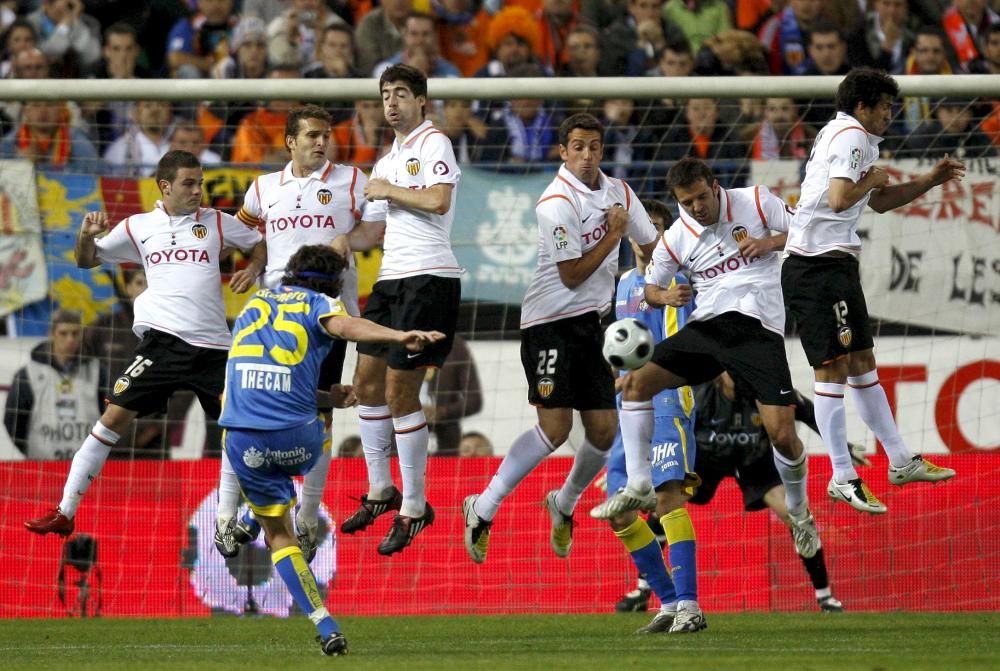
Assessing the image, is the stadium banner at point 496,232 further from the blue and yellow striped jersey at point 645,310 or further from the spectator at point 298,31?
the spectator at point 298,31

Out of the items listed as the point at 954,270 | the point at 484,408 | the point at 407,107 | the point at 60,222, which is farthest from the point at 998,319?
the point at 60,222

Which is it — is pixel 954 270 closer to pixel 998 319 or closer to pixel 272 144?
pixel 998 319

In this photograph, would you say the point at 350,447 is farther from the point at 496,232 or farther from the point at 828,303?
the point at 828,303

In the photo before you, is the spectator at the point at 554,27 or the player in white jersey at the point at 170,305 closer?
the player in white jersey at the point at 170,305

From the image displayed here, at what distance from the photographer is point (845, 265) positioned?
10.7 m

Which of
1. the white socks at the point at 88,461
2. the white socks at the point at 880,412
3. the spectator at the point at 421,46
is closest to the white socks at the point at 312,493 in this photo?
the white socks at the point at 88,461

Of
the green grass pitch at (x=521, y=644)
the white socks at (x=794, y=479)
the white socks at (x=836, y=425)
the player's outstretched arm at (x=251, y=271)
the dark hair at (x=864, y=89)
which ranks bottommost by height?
the green grass pitch at (x=521, y=644)

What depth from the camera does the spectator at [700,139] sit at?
47.2 feet

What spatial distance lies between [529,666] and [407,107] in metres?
3.86

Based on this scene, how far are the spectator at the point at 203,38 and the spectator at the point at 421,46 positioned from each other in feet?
5.92

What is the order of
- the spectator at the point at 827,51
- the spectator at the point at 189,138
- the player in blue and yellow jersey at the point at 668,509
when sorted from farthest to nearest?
1. the spectator at the point at 827,51
2. the spectator at the point at 189,138
3. the player in blue and yellow jersey at the point at 668,509

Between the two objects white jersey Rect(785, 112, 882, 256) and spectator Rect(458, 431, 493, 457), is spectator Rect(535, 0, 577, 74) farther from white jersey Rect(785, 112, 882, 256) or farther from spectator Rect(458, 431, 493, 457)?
white jersey Rect(785, 112, 882, 256)

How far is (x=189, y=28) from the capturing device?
17844 mm

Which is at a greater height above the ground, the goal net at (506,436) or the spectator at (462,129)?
the spectator at (462,129)
